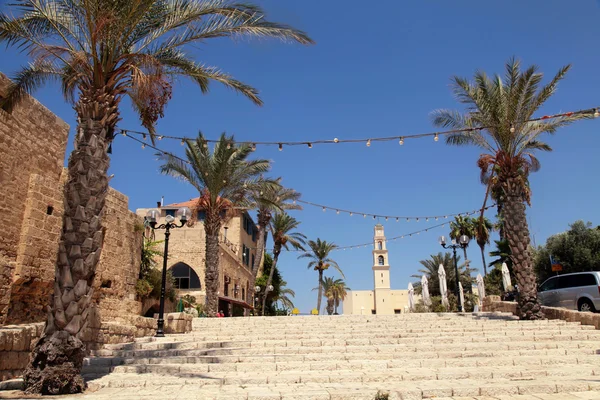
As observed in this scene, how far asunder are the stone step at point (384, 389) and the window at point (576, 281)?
9.27 m

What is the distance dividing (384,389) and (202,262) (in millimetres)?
21613

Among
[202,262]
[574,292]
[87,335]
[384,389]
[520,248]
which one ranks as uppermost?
[202,262]

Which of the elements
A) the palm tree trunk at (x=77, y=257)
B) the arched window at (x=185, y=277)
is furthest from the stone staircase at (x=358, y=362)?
the arched window at (x=185, y=277)

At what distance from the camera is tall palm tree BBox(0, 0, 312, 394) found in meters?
6.69

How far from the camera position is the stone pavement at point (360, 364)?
6129 millimetres

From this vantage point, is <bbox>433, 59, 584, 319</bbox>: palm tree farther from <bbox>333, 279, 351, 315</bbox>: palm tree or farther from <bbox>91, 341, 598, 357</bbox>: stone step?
<bbox>333, 279, 351, 315</bbox>: palm tree

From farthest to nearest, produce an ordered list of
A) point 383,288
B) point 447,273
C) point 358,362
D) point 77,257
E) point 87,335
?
point 383,288 → point 447,273 → point 87,335 → point 358,362 → point 77,257

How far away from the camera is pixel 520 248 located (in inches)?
576

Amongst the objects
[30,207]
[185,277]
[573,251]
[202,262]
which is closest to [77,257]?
[30,207]

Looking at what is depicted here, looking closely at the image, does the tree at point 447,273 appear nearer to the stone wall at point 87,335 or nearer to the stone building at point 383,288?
the stone building at point 383,288

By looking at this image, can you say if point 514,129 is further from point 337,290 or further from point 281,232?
point 337,290

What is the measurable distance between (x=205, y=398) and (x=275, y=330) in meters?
6.69

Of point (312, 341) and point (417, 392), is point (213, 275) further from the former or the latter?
point (417, 392)

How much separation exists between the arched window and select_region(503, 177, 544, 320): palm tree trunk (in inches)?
696
